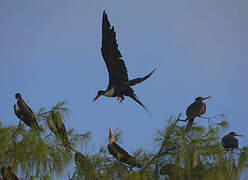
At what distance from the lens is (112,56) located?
21.8 feet

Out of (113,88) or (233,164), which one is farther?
(113,88)

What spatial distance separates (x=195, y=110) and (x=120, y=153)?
107 cm

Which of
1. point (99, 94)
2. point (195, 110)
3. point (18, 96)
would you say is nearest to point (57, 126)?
point (18, 96)

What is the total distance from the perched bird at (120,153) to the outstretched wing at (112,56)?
1.42 meters

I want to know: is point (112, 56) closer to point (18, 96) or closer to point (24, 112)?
point (18, 96)

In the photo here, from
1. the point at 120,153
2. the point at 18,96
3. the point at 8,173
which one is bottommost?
the point at 8,173

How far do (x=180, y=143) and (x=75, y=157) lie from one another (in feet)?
4.44

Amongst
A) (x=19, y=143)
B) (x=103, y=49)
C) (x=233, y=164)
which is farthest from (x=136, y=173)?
(x=103, y=49)

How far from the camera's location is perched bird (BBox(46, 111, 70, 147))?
4996 millimetres

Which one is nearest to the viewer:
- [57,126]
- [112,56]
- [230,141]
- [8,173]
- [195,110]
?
[8,173]

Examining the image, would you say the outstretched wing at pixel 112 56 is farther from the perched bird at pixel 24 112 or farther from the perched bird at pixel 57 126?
the perched bird at pixel 57 126

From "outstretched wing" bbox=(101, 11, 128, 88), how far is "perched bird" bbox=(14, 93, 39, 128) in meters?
1.40

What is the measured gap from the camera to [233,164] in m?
4.67

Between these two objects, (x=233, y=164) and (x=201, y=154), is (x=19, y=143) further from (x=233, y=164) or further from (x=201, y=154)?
(x=233, y=164)
